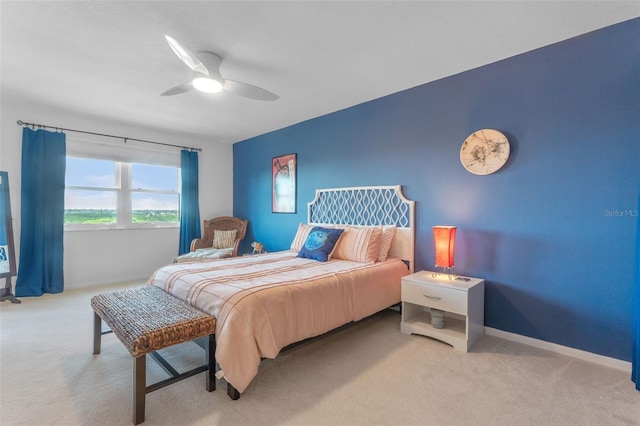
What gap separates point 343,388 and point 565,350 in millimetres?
1841

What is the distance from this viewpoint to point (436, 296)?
2.53 m

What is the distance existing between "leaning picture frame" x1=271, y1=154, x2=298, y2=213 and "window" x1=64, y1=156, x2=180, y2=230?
70.0 inches

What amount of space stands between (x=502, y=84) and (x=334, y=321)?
252 cm

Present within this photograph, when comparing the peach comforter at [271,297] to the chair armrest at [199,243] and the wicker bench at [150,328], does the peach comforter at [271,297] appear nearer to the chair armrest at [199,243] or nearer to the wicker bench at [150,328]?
the wicker bench at [150,328]

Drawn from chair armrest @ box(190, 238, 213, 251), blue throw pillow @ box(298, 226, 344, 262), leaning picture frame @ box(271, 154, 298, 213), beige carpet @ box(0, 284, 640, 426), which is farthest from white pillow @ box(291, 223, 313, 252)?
chair armrest @ box(190, 238, 213, 251)

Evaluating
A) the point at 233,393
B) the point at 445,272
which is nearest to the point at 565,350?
the point at 445,272

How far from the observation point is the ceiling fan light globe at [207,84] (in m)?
2.41

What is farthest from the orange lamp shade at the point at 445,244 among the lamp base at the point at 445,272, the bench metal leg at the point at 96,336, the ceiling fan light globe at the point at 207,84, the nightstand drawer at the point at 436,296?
the bench metal leg at the point at 96,336

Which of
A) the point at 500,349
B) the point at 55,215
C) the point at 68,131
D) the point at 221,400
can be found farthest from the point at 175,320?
the point at 68,131

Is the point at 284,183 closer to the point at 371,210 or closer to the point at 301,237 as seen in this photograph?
the point at 301,237

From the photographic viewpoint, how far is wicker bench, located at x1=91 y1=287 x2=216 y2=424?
1.61 metres

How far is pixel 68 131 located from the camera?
4082 millimetres

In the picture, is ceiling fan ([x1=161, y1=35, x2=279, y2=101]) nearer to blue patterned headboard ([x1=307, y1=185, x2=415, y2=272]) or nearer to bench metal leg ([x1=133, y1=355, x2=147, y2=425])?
blue patterned headboard ([x1=307, y1=185, x2=415, y2=272])

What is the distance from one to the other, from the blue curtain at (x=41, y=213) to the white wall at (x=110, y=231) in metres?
0.12
